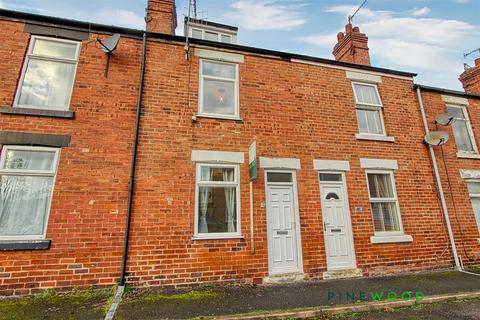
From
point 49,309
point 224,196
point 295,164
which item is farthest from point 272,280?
point 49,309

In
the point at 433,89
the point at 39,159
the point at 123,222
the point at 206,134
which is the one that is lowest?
the point at 123,222

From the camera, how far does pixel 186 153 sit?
20.1 ft

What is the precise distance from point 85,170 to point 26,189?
116 cm

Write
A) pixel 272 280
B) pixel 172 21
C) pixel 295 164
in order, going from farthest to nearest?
pixel 172 21 → pixel 295 164 → pixel 272 280

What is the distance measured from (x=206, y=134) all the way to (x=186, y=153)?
72 cm

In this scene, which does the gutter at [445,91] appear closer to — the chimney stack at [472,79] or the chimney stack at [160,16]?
the chimney stack at [472,79]

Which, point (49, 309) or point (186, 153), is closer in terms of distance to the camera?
point (49, 309)

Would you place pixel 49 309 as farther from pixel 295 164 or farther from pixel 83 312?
pixel 295 164

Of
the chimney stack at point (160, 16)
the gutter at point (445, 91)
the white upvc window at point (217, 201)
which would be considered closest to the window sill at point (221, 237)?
the white upvc window at point (217, 201)

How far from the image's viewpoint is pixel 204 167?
623 cm

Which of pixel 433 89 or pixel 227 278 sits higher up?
pixel 433 89

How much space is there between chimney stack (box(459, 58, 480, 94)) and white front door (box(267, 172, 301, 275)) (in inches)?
392

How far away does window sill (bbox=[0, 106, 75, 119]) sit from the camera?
5.43 meters

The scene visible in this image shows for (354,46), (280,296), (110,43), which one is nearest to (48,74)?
(110,43)
